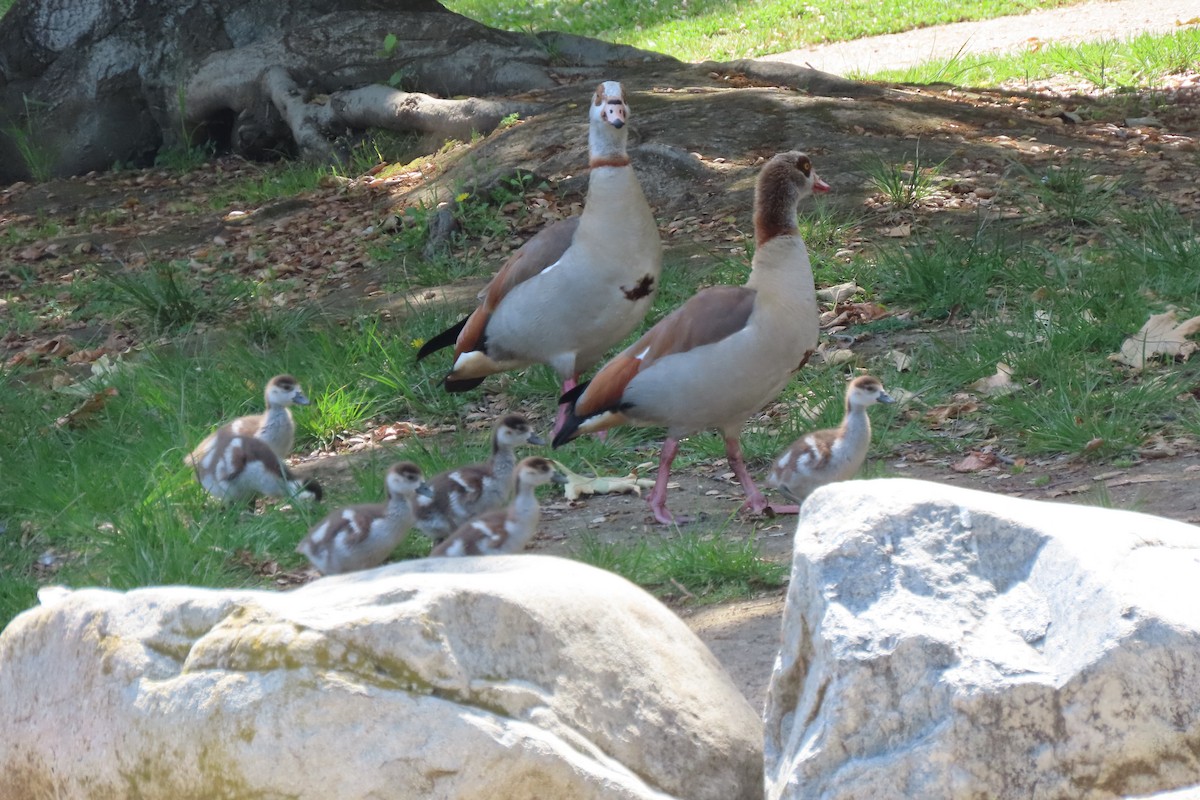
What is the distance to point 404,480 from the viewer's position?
5.83 m

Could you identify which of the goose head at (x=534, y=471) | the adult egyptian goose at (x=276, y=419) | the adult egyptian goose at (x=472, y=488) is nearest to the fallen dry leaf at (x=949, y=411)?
the adult egyptian goose at (x=472, y=488)

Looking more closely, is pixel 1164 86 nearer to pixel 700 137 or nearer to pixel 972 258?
pixel 700 137

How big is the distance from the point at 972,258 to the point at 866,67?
9340 millimetres

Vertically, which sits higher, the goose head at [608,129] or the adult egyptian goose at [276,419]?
the goose head at [608,129]

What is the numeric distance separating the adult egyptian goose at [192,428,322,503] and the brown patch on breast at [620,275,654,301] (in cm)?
191

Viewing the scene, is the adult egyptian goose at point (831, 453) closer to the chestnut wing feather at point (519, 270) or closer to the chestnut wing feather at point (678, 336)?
the chestnut wing feather at point (678, 336)

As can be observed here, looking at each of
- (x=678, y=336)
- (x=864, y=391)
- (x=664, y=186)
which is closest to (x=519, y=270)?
(x=678, y=336)

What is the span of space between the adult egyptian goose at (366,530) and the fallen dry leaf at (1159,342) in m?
3.58

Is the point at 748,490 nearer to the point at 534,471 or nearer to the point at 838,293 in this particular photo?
the point at 534,471

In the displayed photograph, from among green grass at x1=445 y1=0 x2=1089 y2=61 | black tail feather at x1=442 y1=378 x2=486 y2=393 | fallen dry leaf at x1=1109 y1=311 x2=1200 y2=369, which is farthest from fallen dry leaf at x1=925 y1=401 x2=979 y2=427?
green grass at x1=445 y1=0 x2=1089 y2=61

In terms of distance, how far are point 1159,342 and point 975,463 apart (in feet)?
4.42

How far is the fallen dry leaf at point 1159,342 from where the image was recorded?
6.97 meters

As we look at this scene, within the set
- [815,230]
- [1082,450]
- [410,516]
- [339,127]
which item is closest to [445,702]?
[410,516]

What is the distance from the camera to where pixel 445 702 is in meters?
3.26
